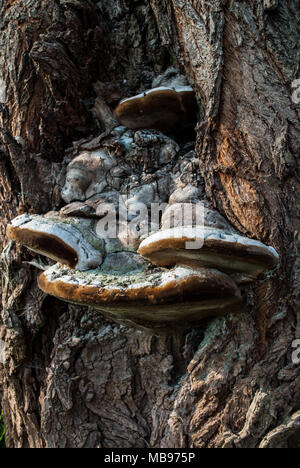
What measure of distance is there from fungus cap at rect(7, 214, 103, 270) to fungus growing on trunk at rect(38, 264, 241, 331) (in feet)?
0.22

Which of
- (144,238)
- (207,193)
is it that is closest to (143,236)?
(144,238)

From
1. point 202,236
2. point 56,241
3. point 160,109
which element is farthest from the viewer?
point 160,109

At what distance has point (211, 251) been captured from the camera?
54.2 inches

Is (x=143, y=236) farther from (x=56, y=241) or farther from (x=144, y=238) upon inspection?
(x=56, y=241)

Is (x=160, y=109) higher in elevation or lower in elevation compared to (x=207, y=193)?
higher

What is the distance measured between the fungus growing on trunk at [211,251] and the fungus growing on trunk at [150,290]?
0.17 feet

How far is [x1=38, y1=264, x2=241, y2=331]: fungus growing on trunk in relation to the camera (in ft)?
4.54

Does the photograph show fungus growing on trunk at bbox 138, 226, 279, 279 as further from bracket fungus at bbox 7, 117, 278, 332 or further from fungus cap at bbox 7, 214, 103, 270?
fungus cap at bbox 7, 214, 103, 270

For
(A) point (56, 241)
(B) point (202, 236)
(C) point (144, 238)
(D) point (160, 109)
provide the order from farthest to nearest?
(D) point (160, 109)
(C) point (144, 238)
(A) point (56, 241)
(B) point (202, 236)

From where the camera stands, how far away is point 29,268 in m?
2.13

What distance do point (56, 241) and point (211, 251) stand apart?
730 mm

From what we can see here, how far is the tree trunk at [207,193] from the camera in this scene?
1703 millimetres

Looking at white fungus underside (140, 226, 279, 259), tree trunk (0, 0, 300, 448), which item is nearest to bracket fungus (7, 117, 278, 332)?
white fungus underside (140, 226, 279, 259)

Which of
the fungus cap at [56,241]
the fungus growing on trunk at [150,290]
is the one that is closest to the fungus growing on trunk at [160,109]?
the fungus cap at [56,241]
